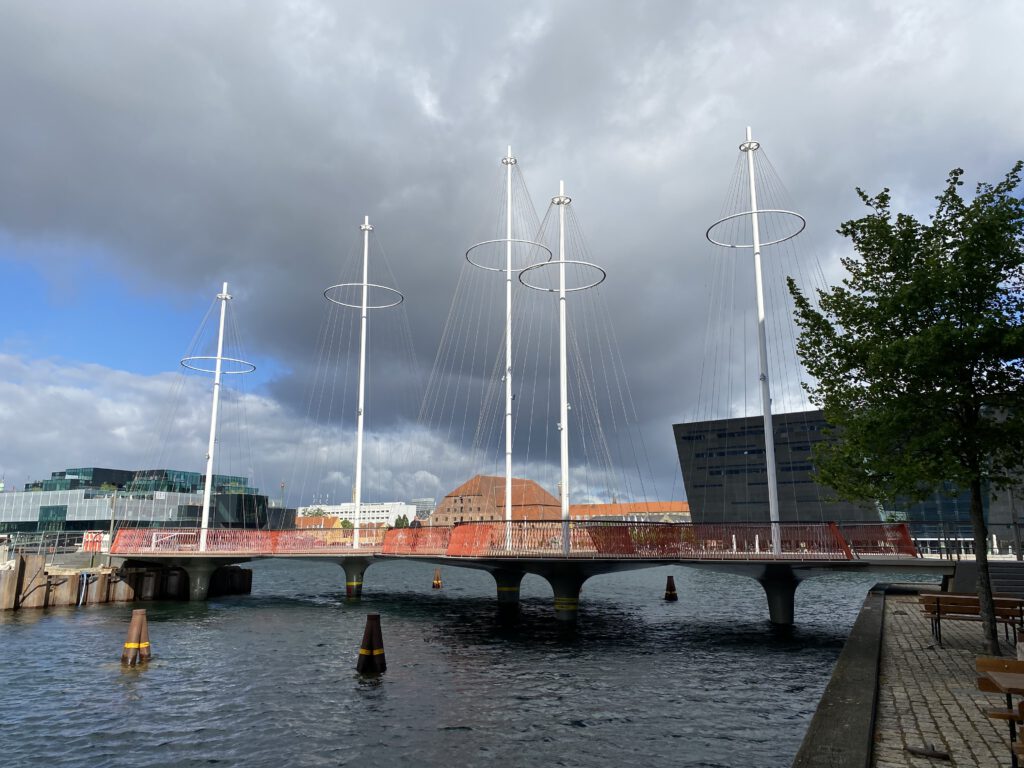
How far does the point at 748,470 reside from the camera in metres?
94.9

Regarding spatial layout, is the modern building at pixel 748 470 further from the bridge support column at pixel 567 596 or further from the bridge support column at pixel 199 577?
the bridge support column at pixel 199 577

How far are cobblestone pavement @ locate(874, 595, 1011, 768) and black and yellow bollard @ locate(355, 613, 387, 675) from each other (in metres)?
12.6

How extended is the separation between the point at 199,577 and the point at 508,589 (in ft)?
63.8

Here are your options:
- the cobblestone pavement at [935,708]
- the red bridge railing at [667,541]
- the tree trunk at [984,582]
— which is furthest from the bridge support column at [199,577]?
the tree trunk at [984,582]

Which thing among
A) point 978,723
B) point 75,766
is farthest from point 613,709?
point 75,766

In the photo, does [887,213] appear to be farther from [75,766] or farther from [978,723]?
[75,766]

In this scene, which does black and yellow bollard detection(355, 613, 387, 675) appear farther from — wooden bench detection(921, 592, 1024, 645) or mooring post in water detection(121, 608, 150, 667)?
wooden bench detection(921, 592, 1024, 645)

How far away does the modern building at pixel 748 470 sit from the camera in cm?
9069

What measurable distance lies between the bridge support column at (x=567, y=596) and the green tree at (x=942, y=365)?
16187mm

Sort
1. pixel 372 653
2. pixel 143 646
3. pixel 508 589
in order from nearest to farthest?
pixel 372 653, pixel 143 646, pixel 508 589

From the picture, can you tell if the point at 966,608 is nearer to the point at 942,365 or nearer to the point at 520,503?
the point at 942,365

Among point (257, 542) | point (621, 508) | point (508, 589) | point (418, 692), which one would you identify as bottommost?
point (418, 692)

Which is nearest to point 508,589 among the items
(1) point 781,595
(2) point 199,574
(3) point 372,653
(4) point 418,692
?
(1) point 781,595

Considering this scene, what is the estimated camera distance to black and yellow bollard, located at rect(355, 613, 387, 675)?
61.0 ft
